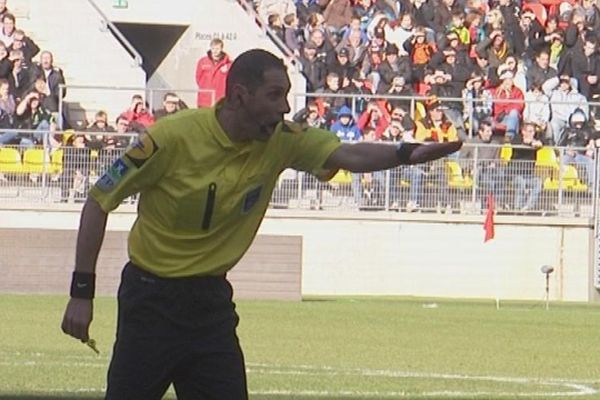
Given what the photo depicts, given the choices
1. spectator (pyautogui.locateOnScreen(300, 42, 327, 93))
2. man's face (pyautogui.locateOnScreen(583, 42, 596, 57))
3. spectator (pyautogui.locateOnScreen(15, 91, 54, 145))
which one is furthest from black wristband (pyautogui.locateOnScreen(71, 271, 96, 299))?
man's face (pyautogui.locateOnScreen(583, 42, 596, 57))

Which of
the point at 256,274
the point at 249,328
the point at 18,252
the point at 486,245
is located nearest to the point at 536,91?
the point at 486,245

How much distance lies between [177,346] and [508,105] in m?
24.3

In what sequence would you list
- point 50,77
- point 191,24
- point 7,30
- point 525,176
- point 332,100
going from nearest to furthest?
point 525,176, point 50,77, point 332,100, point 7,30, point 191,24

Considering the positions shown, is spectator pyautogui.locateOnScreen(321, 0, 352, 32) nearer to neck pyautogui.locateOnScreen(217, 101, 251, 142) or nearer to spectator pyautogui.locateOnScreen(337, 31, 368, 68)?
spectator pyautogui.locateOnScreen(337, 31, 368, 68)

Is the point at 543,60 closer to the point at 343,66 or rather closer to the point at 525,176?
the point at 343,66

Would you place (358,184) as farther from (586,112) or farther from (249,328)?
(249,328)

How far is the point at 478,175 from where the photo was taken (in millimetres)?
28219

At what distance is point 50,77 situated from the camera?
30391 millimetres

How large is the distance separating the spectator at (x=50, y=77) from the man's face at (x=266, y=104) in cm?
2330

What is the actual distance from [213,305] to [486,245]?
73.9ft

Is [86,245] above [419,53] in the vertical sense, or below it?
below

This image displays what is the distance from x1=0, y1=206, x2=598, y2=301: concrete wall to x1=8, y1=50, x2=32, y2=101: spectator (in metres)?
3.06

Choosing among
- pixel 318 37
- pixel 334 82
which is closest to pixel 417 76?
pixel 334 82

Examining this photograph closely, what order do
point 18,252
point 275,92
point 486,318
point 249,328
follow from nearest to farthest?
point 275,92 → point 249,328 → point 486,318 → point 18,252
